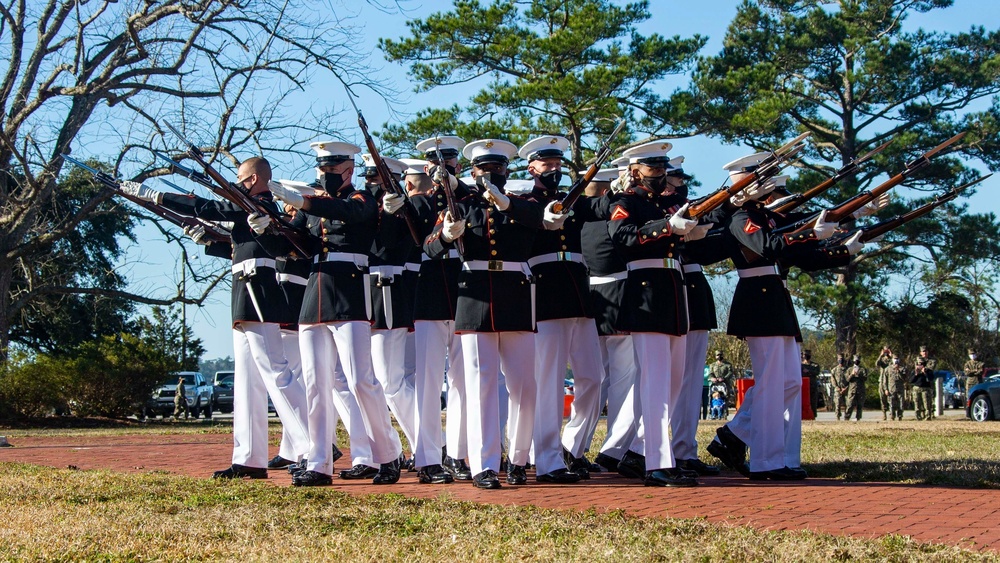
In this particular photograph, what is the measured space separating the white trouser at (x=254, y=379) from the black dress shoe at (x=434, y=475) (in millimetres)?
1157

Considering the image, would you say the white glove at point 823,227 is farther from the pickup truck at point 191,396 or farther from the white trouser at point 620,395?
the pickup truck at point 191,396

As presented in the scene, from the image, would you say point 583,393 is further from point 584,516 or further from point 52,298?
point 52,298

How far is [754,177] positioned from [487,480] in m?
2.54

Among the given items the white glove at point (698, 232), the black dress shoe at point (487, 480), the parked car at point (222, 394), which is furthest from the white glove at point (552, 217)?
the parked car at point (222, 394)

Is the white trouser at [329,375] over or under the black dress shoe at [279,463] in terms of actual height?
over

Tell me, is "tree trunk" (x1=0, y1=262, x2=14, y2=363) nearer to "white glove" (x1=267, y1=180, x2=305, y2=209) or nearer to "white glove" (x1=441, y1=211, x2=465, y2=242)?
"white glove" (x1=267, y1=180, x2=305, y2=209)

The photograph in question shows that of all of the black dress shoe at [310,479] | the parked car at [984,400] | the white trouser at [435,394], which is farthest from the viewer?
the parked car at [984,400]

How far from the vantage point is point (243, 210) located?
26.5ft

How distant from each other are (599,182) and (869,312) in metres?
28.7

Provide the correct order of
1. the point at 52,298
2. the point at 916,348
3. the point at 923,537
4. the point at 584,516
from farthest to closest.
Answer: the point at 916,348, the point at 52,298, the point at 584,516, the point at 923,537

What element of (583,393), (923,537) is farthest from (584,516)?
(583,393)

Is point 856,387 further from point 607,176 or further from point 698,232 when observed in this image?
point 698,232

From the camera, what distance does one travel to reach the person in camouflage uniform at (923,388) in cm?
2347

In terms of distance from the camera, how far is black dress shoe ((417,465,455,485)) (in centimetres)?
770
